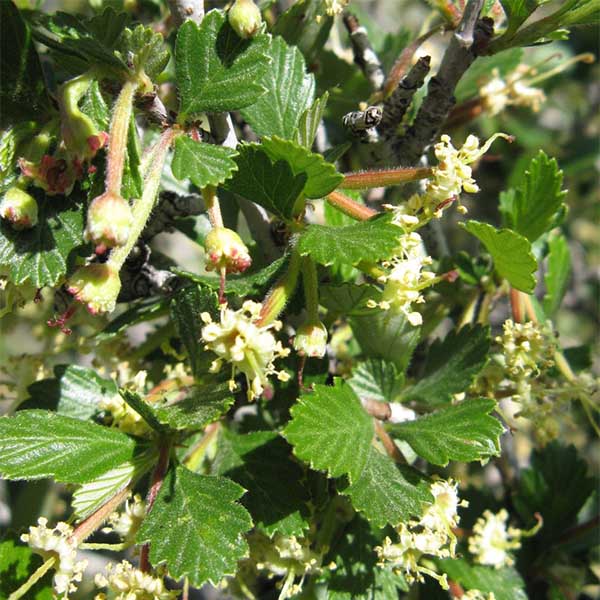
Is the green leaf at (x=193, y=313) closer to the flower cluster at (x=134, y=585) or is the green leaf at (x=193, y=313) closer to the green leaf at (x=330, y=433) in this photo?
the green leaf at (x=330, y=433)

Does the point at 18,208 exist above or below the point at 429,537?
above

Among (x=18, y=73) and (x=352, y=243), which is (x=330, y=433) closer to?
(x=352, y=243)

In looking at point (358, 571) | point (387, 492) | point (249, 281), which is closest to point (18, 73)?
point (249, 281)

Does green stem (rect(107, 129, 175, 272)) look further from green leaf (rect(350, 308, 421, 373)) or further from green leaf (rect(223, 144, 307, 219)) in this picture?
green leaf (rect(350, 308, 421, 373))

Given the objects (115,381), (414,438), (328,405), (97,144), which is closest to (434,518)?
(414,438)

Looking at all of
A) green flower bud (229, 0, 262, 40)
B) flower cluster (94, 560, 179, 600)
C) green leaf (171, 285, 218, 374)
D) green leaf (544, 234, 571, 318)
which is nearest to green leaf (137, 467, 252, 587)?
flower cluster (94, 560, 179, 600)

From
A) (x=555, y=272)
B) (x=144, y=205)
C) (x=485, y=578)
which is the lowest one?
(x=485, y=578)
